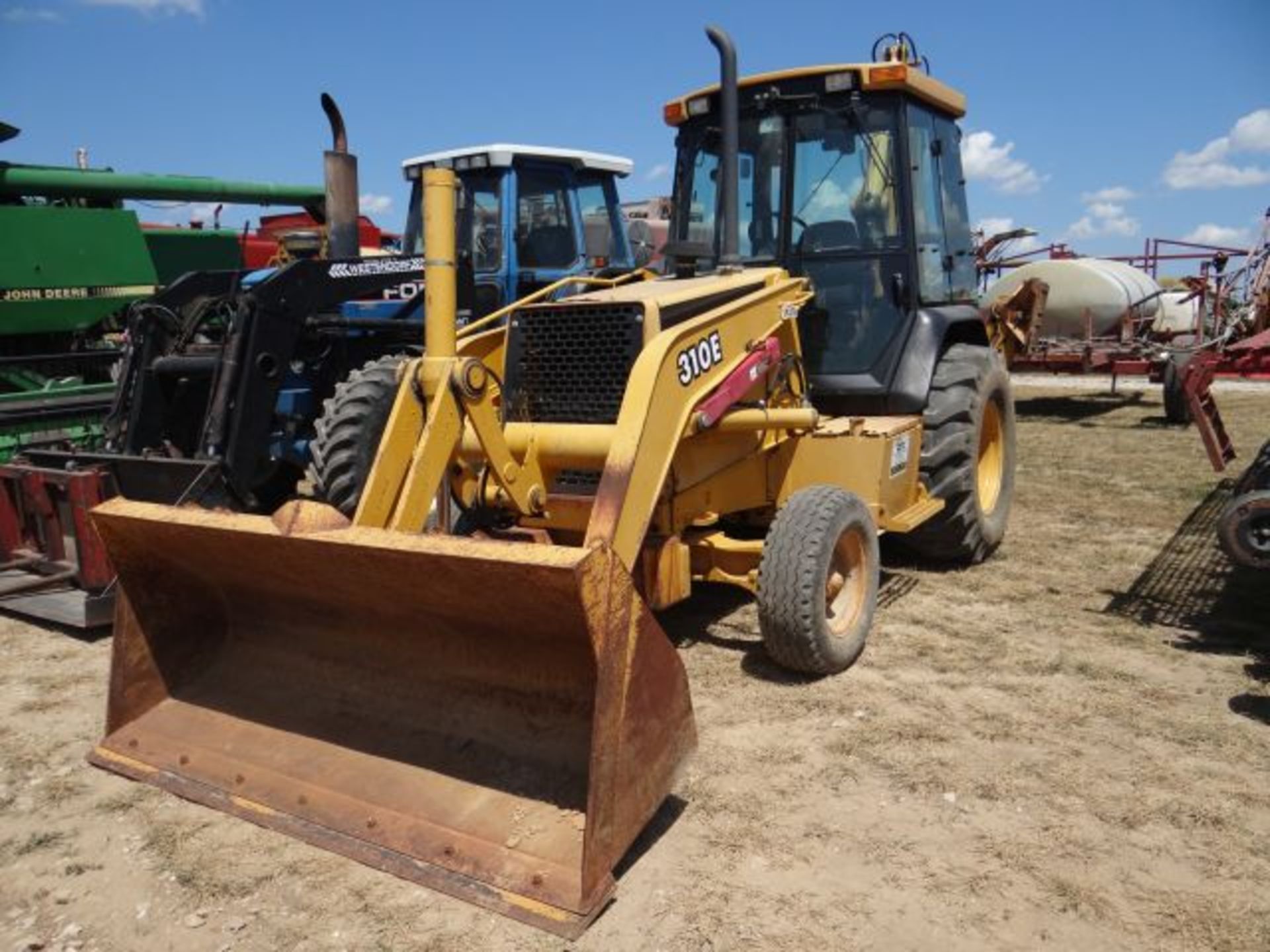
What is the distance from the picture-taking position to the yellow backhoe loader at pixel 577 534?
9.43 feet

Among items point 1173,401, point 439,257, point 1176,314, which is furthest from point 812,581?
point 1176,314

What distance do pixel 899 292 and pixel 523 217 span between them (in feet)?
10.7

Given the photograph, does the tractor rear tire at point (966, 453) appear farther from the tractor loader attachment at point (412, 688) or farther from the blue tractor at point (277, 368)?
the tractor loader attachment at point (412, 688)

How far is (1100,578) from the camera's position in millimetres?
5684

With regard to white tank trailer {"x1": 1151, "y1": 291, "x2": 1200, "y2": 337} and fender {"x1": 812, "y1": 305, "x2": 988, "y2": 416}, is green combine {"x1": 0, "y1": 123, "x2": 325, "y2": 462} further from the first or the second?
white tank trailer {"x1": 1151, "y1": 291, "x2": 1200, "y2": 337}

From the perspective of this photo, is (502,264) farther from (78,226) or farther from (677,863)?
(677,863)

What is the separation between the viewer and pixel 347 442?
18.0ft

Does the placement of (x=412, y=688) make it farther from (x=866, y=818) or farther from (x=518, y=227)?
(x=518, y=227)

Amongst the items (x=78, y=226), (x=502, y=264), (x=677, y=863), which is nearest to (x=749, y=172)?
(x=502, y=264)

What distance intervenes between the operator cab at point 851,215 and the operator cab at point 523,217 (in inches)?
83.1

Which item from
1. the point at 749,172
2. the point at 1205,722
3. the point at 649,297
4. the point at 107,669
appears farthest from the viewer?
the point at 749,172

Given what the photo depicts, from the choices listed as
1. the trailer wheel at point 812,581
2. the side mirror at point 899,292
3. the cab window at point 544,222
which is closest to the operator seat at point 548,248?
the cab window at point 544,222

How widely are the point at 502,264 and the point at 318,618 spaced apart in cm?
421

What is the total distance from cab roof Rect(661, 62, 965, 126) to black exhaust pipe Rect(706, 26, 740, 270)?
0.95 feet
